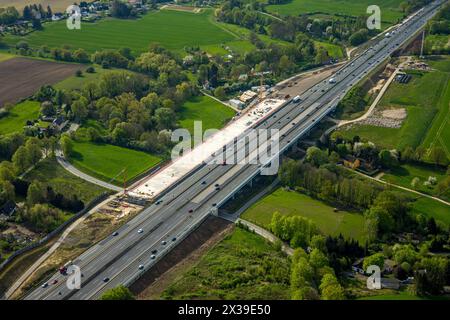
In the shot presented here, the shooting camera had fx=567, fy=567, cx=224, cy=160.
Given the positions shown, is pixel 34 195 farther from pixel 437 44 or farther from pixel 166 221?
pixel 437 44

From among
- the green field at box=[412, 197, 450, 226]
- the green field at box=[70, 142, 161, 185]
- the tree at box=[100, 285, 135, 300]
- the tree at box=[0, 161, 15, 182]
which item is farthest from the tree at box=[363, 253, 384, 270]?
the tree at box=[0, 161, 15, 182]

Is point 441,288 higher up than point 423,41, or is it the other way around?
point 423,41

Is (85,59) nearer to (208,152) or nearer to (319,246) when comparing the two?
(208,152)

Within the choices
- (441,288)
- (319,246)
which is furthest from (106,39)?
(441,288)

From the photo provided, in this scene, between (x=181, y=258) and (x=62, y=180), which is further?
(x=62, y=180)

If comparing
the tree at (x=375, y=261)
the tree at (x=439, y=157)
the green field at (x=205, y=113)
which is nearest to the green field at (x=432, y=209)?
the tree at (x=439, y=157)

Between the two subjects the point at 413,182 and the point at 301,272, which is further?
the point at 413,182

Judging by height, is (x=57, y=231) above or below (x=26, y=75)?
below

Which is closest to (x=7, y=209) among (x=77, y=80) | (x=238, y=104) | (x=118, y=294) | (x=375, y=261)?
(x=118, y=294)
